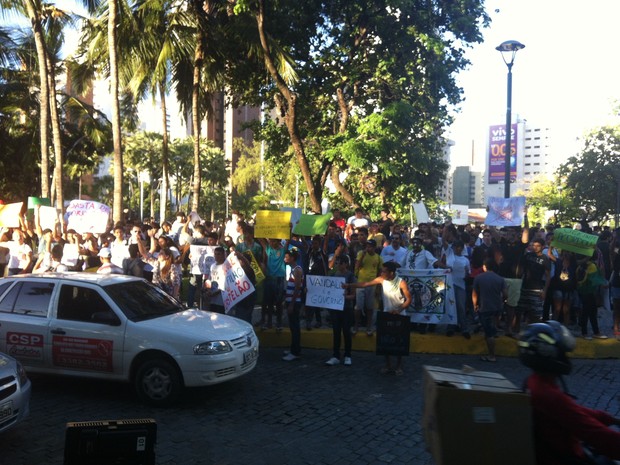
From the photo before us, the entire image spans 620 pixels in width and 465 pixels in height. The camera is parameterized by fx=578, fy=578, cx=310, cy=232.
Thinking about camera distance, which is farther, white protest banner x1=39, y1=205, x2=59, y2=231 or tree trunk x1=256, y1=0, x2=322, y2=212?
tree trunk x1=256, y1=0, x2=322, y2=212

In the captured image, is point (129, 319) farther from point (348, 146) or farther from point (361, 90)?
point (361, 90)

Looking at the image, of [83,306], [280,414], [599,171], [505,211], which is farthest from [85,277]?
[599,171]

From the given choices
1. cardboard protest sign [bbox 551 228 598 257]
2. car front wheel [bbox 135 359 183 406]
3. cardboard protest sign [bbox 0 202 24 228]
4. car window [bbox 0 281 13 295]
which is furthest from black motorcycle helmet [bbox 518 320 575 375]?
cardboard protest sign [bbox 0 202 24 228]

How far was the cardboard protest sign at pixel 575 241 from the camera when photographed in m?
9.88

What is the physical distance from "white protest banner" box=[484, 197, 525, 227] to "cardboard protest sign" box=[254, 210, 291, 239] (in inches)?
236

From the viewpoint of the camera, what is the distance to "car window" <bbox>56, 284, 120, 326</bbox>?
7125 mm

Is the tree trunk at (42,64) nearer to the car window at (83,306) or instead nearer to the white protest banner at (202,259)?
the white protest banner at (202,259)

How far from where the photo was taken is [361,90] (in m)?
19.6

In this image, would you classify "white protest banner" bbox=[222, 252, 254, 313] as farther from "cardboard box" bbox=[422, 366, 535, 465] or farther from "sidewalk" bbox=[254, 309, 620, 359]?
"cardboard box" bbox=[422, 366, 535, 465]

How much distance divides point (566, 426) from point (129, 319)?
216 inches

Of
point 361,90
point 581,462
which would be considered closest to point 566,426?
point 581,462

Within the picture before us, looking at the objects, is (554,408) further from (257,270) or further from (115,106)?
(115,106)

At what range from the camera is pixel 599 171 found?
119 feet

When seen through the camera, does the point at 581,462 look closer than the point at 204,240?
Yes
